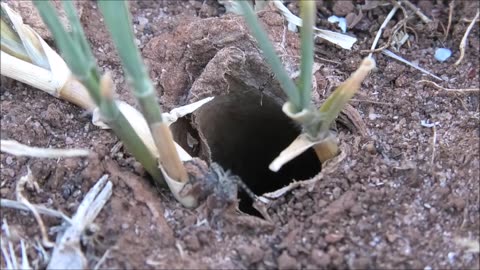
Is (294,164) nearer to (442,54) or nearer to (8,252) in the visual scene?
(442,54)

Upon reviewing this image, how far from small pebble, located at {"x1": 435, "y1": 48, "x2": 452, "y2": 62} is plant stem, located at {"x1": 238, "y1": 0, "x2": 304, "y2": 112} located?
67 cm

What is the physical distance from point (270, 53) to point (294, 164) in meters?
0.89

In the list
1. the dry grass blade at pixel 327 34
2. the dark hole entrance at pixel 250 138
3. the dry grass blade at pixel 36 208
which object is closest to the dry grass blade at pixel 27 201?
the dry grass blade at pixel 36 208

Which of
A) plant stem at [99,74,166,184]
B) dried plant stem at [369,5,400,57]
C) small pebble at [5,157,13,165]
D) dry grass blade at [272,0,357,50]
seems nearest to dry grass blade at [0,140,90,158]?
plant stem at [99,74,166,184]

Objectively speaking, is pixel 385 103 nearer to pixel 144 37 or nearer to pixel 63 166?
pixel 144 37

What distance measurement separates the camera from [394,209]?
1.43 m

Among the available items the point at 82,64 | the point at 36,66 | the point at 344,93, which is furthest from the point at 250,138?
the point at 82,64

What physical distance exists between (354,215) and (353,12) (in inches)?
29.8

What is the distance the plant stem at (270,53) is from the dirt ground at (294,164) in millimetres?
268

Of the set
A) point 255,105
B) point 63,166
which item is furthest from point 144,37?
point 63,166

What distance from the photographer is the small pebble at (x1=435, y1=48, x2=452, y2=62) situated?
6.01ft

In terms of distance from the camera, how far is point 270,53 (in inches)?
49.4

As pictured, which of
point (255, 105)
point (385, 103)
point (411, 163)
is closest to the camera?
point (411, 163)

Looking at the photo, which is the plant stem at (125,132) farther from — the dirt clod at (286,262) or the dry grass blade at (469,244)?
the dry grass blade at (469,244)
